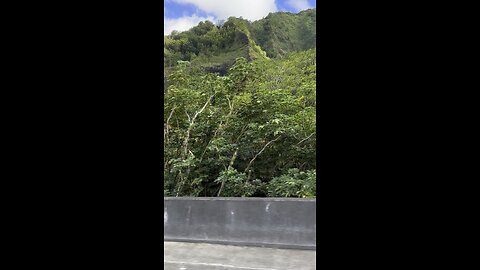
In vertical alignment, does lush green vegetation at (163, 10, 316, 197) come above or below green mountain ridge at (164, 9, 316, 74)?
below

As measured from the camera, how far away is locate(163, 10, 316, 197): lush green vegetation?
5.61 m

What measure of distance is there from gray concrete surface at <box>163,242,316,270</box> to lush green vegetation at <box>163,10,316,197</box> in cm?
146

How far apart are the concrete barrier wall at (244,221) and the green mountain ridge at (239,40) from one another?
122 inches

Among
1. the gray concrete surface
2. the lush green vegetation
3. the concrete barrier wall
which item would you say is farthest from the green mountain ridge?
the gray concrete surface

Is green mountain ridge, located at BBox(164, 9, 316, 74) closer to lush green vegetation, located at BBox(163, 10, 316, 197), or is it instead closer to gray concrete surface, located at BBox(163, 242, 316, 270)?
lush green vegetation, located at BBox(163, 10, 316, 197)

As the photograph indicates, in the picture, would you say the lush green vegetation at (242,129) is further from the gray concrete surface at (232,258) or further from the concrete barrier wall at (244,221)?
the gray concrete surface at (232,258)

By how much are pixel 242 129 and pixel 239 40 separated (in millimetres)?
2432

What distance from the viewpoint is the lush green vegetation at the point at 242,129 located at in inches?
221

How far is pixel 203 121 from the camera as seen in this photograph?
19.9 ft

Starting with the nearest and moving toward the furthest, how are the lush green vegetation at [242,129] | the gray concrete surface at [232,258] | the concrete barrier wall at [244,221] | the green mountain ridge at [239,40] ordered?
the gray concrete surface at [232,258]
the concrete barrier wall at [244,221]
the lush green vegetation at [242,129]
the green mountain ridge at [239,40]

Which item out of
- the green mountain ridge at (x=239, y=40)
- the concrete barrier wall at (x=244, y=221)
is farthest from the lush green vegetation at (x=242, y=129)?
the concrete barrier wall at (x=244, y=221)

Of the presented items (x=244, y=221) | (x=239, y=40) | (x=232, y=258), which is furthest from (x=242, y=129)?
(x=232, y=258)

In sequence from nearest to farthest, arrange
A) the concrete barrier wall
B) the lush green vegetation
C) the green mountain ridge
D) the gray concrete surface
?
the gray concrete surface < the concrete barrier wall < the lush green vegetation < the green mountain ridge
